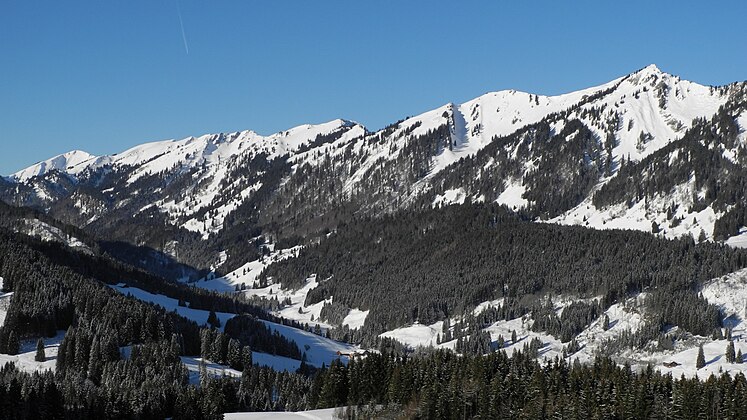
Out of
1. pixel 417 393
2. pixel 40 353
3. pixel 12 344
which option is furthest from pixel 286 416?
pixel 12 344

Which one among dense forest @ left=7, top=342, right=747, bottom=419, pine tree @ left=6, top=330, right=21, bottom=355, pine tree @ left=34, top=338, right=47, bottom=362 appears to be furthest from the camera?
pine tree @ left=6, top=330, right=21, bottom=355

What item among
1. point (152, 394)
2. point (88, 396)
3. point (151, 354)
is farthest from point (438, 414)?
point (151, 354)

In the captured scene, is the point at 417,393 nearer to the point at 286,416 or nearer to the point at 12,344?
the point at 286,416

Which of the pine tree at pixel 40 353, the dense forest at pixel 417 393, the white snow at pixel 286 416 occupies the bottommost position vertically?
the white snow at pixel 286 416

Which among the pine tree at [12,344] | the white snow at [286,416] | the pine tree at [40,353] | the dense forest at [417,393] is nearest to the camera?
the dense forest at [417,393]

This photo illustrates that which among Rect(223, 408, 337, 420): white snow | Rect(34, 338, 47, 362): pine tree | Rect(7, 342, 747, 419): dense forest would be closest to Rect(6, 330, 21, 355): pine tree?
Rect(34, 338, 47, 362): pine tree

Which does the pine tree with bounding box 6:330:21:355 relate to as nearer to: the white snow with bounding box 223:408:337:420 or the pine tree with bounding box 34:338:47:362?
the pine tree with bounding box 34:338:47:362

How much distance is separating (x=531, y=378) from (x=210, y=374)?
84776 millimetres

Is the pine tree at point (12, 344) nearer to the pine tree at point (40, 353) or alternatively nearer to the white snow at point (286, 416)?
the pine tree at point (40, 353)

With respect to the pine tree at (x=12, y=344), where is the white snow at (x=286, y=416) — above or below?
below

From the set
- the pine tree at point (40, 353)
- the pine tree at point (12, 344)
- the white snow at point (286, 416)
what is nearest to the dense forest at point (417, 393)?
the white snow at point (286, 416)

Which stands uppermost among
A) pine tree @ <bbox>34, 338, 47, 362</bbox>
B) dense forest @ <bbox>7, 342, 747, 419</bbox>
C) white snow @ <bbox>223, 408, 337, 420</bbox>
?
pine tree @ <bbox>34, 338, 47, 362</bbox>

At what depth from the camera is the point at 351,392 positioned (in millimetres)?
164875

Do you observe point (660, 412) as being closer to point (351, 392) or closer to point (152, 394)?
point (351, 392)
